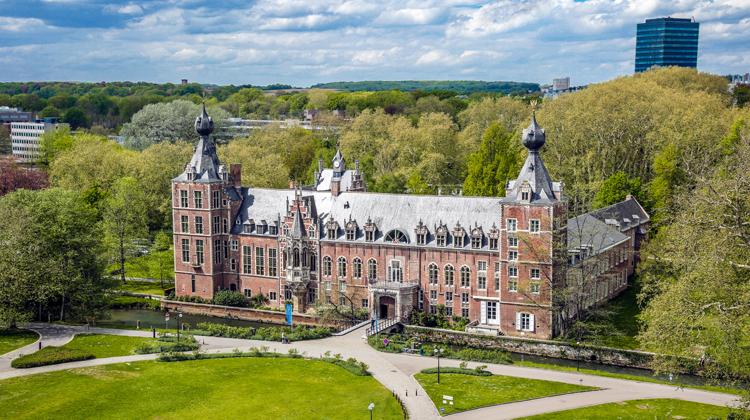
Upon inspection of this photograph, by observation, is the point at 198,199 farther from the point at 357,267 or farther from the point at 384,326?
the point at 384,326

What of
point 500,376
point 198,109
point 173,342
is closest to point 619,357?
point 500,376

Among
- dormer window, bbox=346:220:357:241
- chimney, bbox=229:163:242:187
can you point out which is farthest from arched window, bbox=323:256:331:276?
chimney, bbox=229:163:242:187

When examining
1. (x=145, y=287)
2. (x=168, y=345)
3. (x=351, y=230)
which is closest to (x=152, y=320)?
(x=145, y=287)

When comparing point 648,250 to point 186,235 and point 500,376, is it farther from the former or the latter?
point 186,235

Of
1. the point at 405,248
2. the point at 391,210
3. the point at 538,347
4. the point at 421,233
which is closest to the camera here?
the point at 538,347

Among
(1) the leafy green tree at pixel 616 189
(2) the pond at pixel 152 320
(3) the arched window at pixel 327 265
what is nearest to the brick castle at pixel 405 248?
(3) the arched window at pixel 327 265

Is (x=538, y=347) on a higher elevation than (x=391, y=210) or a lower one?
lower
